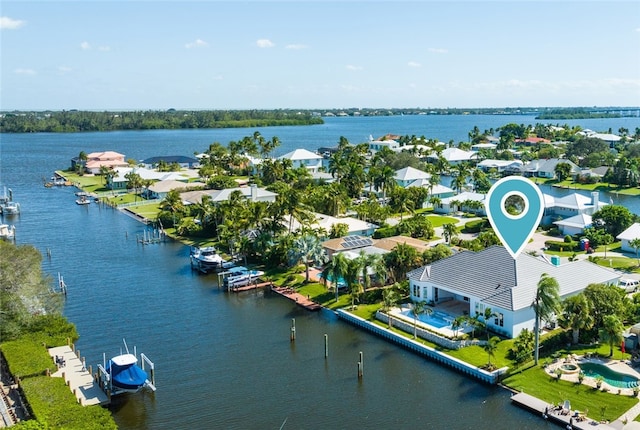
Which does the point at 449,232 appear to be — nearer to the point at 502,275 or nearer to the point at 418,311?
the point at 502,275

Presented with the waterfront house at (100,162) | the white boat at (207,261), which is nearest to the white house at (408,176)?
the white boat at (207,261)

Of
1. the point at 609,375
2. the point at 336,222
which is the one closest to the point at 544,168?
the point at 336,222

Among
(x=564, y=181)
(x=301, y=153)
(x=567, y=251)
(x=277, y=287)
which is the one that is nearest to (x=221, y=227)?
(x=277, y=287)

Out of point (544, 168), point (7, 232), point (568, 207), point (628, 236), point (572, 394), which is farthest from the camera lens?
point (544, 168)

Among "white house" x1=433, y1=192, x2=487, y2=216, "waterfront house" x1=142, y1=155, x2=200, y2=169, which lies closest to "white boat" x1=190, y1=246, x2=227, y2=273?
"white house" x1=433, y1=192, x2=487, y2=216

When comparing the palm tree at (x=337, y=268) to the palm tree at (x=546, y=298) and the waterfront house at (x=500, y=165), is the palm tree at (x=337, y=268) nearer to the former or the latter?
the palm tree at (x=546, y=298)

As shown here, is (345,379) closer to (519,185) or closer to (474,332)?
(474,332)
